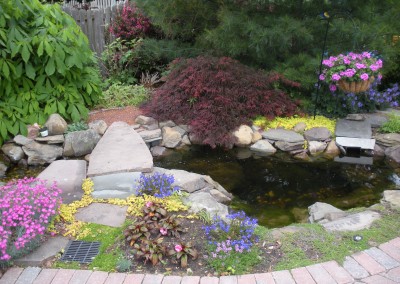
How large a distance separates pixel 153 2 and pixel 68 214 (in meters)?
3.83

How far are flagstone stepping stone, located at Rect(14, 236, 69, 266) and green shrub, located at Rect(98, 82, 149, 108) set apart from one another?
3183 mm

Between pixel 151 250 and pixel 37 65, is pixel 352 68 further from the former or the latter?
pixel 37 65

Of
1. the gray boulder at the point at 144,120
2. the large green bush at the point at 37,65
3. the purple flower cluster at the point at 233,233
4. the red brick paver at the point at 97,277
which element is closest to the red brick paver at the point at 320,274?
the purple flower cluster at the point at 233,233

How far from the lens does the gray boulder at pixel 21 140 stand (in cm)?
472

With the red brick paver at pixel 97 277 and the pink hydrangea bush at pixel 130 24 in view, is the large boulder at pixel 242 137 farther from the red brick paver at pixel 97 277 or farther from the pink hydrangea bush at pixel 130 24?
the pink hydrangea bush at pixel 130 24

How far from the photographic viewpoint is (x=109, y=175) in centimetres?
386

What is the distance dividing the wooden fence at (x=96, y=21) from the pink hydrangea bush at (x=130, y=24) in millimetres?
154

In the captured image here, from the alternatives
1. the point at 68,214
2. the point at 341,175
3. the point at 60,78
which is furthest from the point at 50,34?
the point at 341,175

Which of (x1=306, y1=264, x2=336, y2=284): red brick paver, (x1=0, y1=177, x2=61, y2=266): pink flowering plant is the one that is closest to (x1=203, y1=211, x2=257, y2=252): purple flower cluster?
(x1=306, y1=264, x2=336, y2=284): red brick paver

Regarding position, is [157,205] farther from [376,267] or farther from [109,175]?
[376,267]

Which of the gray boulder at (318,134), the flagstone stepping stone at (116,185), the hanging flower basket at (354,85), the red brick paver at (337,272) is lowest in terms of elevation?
the flagstone stepping stone at (116,185)

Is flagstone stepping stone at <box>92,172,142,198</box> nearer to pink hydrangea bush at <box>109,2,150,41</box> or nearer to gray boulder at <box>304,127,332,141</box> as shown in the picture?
gray boulder at <box>304,127,332,141</box>

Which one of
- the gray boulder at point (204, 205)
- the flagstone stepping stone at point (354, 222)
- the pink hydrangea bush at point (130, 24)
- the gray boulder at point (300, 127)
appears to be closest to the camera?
the flagstone stepping stone at point (354, 222)

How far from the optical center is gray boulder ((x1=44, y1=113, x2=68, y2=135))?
481 cm
